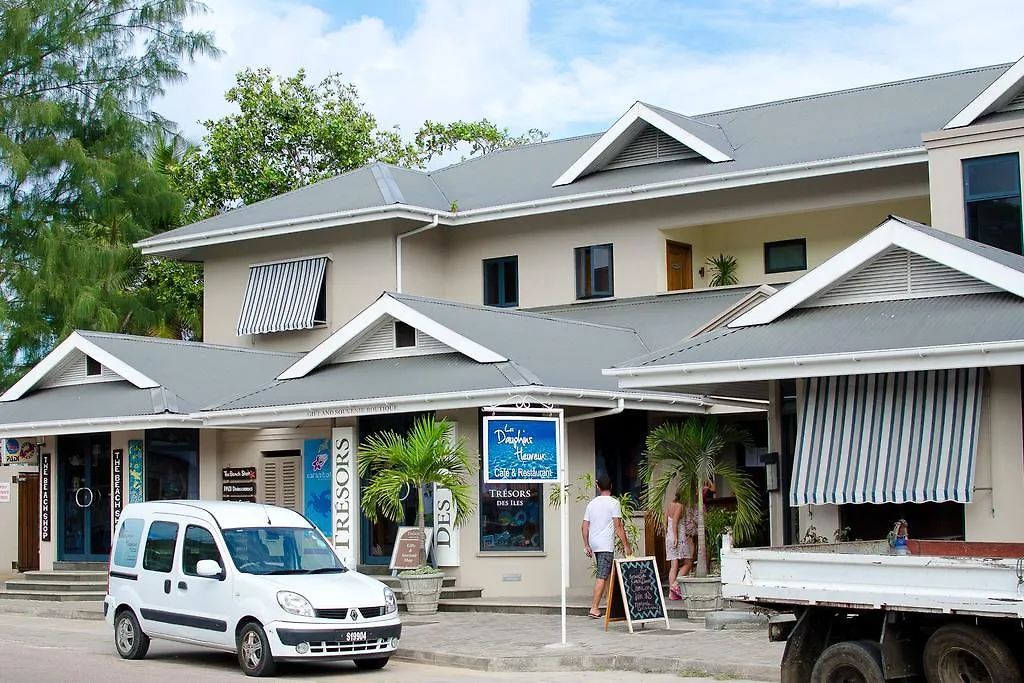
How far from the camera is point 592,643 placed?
16.5 metres

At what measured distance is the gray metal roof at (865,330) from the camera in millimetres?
15633

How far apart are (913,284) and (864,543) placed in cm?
460

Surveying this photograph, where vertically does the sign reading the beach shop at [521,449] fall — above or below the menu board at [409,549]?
above

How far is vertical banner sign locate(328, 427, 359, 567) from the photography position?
22.7 meters

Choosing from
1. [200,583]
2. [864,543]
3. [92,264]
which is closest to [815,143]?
[864,543]

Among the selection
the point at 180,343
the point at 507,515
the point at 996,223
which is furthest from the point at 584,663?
the point at 180,343

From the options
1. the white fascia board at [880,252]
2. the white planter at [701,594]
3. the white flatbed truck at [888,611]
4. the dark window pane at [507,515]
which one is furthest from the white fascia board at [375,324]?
the white flatbed truck at [888,611]

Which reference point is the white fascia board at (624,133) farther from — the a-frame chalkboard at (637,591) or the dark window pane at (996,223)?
the a-frame chalkboard at (637,591)

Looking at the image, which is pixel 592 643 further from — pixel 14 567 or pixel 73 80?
pixel 73 80

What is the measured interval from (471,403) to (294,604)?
592 cm

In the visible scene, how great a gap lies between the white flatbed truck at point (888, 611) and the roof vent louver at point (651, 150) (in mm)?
14377

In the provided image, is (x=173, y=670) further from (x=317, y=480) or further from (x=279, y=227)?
(x=279, y=227)

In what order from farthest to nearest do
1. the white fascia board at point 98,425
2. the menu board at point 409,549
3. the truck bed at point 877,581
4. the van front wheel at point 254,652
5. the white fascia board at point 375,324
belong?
the white fascia board at point 98,425, the white fascia board at point 375,324, the menu board at point 409,549, the van front wheel at point 254,652, the truck bed at point 877,581

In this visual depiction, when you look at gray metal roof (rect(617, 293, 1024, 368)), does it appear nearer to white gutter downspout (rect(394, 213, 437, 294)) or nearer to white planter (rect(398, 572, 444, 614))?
white planter (rect(398, 572, 444, 614))
